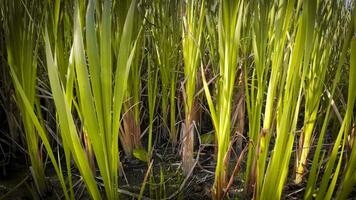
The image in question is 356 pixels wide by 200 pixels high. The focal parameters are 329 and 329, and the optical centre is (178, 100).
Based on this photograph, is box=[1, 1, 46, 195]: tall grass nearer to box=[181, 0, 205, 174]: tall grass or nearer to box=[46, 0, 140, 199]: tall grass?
box=[46, 0, 140, 199]: tall grass

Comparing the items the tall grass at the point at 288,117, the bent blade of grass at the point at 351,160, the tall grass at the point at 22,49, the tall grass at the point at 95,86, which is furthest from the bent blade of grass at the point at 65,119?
the bent blade of grass at the point at 351,160

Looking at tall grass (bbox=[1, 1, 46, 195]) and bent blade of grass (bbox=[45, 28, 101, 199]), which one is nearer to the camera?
bent blade of grass (bbox=[45, 28, 101, 199])

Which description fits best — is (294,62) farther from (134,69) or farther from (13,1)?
(13,1)

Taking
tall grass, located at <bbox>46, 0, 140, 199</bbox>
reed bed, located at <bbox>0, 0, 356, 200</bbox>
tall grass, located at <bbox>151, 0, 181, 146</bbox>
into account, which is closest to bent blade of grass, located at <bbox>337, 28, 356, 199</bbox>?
reed bed, located at <bbox>0, 0, 356, 200</bbox>

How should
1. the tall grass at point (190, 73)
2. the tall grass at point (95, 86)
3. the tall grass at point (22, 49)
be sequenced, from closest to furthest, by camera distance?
the tall grass at point (95, 86) < the tall grass at point (22, 49) < the tall grass at point (190, 73)

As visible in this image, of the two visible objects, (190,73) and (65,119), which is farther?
(190,73)

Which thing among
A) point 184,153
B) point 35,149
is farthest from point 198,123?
point 35,149

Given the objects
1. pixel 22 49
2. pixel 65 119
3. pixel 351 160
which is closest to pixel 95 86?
pixel 65 119

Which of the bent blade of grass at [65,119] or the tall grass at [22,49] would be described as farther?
the tall grass at [22,49]

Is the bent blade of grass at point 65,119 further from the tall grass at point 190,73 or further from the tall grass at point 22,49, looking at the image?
the tall grass at point 190,73

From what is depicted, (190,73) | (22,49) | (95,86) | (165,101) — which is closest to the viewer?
(95,86)

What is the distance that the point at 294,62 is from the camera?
562mm

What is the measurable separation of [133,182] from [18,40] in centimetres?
45

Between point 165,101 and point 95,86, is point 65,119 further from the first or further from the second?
point 165,101
